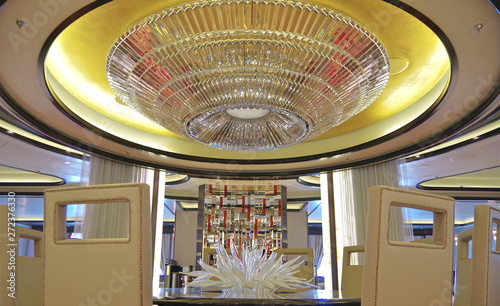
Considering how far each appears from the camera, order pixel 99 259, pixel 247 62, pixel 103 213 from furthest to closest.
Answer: pixel 103 213 → pixel 247 62 → pixel 99 259

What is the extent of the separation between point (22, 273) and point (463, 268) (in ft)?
6.77

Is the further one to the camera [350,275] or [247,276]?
[350,275]

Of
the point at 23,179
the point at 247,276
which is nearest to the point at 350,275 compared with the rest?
the point at 247,276

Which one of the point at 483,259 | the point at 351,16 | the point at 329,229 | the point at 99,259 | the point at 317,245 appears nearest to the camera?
the point at 99,259

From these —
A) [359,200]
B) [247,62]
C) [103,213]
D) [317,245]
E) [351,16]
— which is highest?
[351,16]

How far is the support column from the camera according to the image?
6.53 meters

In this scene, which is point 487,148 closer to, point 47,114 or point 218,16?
point 218,16

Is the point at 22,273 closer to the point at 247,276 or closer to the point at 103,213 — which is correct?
the point at 247,276

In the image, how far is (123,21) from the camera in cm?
319

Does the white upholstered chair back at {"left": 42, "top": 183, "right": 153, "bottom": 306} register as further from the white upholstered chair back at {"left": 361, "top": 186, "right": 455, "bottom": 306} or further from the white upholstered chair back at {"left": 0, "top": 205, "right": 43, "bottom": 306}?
the white upholstered chair back at {"left": 361, "top": 186, "right": 455, "bottom": 306}

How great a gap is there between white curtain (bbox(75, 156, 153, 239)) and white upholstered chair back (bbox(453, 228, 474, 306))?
477cm

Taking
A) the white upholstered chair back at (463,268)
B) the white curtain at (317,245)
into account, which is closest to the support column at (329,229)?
the white upholstered chair back at (463,268)

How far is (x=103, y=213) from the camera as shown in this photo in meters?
6.01

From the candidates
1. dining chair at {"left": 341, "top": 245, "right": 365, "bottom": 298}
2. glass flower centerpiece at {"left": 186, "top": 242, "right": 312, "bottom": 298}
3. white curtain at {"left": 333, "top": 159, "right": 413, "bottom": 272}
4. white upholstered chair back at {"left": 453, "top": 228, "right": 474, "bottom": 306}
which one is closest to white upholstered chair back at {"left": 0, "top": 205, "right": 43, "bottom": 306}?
glass flower centerpiece at {"left": 186, "top": 242, "right": 312, "bottom": 298}
